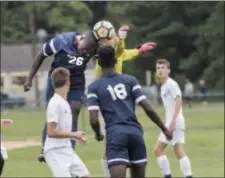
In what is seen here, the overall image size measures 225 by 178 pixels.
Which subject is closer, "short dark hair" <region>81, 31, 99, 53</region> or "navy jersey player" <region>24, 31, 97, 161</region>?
"short dark hair" <region>81, 31, 99, 53</region>


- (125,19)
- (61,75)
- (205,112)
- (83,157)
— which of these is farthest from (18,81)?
(61,75)

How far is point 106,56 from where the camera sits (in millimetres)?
10641

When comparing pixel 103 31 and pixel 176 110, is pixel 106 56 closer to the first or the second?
Result: pixel 103 31

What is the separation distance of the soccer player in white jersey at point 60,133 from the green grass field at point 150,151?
701 centimetres

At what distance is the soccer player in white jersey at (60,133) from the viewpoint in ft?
35.8

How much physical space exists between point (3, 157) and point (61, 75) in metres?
3.43

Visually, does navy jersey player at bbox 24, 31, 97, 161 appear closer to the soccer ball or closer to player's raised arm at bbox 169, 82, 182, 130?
the soccer ball

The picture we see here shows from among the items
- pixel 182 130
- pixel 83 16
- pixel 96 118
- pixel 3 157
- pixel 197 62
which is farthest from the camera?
pixel 197 62

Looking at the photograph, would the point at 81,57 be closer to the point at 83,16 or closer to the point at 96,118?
the point at 96,118

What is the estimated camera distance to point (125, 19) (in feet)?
272

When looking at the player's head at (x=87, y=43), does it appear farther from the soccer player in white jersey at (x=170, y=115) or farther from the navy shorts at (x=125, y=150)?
the soccer player in white jersey at (x=170, y=115)

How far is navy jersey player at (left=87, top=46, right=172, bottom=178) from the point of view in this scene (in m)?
10.6

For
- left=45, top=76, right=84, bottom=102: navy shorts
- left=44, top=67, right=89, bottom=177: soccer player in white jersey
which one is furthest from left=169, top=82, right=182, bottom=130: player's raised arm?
left=44, top=67, right=89, bottom=177: soccer player in white jersey

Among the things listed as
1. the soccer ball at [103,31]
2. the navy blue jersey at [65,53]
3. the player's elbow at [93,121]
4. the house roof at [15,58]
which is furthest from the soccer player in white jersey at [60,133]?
the house roof at [15,58]
